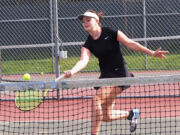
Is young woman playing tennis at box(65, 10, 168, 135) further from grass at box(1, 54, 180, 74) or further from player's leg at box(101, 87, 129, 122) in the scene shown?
grass at box(1, 54, 180, 74)

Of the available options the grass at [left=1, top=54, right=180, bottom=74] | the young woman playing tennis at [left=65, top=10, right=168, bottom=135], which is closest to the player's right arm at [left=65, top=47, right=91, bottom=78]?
the young woman playing tennis at [left=65, top=10, right=168, bottom=135]

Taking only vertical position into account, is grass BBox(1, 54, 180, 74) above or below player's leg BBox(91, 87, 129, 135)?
above

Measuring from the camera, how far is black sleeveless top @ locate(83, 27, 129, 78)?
18.0ft

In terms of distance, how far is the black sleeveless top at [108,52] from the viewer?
216 inches

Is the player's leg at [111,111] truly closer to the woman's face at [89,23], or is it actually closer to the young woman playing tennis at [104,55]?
the young woman playing tennis at [104,55]

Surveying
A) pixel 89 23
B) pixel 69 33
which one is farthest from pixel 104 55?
pixel 69 33

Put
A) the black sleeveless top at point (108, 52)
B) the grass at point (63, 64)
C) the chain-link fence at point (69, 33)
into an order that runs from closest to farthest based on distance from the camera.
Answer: the black sleeveless top at point (108, 52)
the grass at point (63, 64)
the chain-link fence at point (69, 33)

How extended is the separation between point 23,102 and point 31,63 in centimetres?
503

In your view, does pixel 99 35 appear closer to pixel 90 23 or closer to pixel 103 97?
pixel 90 23

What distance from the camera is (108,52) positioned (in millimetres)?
5508

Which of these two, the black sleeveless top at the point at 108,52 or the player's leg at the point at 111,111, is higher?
the black sleeveless top at the point at 108,52

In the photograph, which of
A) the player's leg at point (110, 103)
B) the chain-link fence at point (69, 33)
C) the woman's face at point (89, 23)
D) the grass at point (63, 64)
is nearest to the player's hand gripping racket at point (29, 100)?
the player's leg at point (110, 103)

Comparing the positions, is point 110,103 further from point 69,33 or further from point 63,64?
point 69,33

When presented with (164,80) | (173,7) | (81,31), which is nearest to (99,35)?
(164,80)
